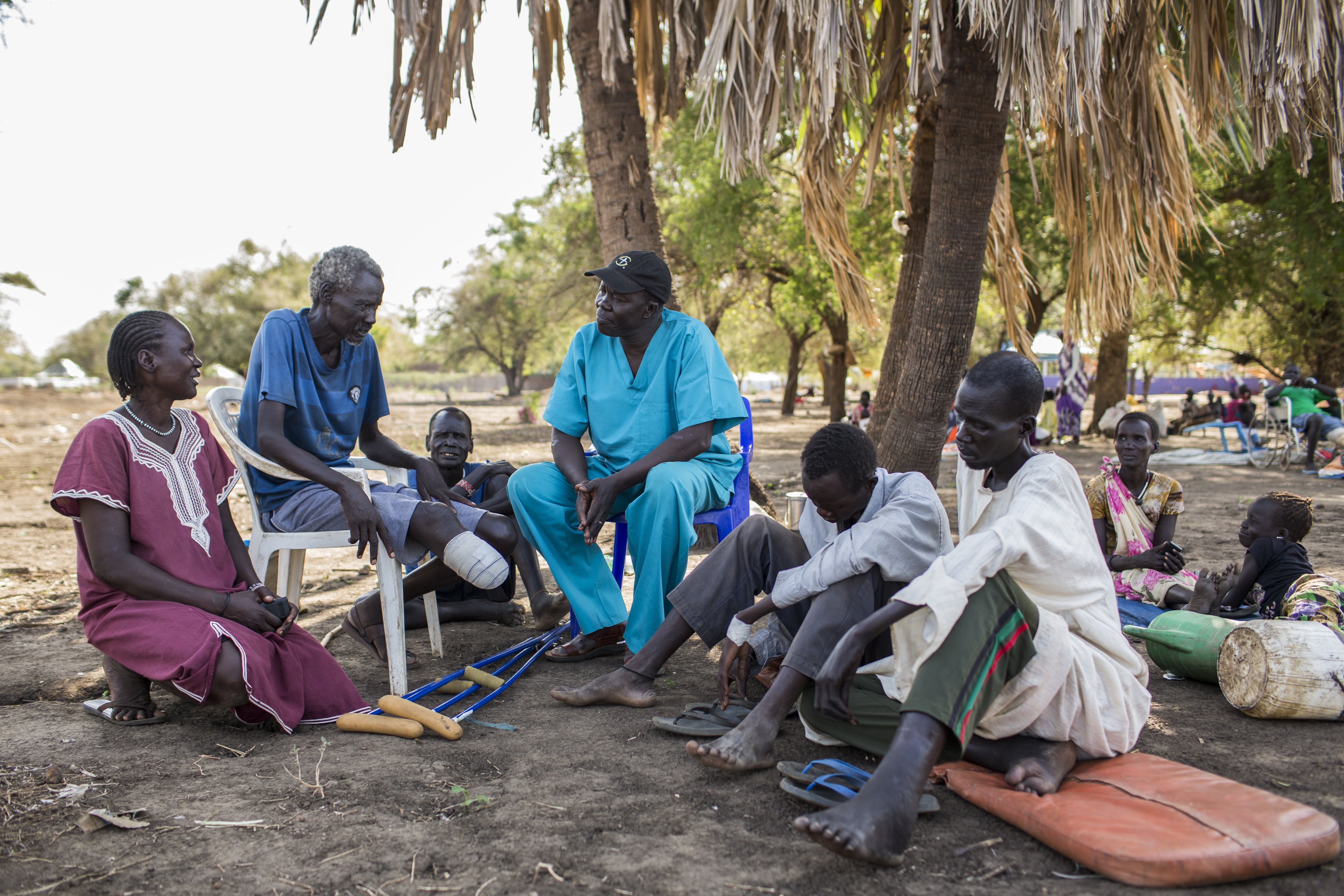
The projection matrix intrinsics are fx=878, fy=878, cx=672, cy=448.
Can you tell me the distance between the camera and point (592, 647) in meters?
3.74

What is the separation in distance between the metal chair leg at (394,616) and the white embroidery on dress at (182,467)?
58 centimetres

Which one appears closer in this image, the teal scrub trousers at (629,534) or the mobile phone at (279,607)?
the mobile phone at (279,607)

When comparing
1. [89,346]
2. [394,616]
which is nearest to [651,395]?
[394,616]

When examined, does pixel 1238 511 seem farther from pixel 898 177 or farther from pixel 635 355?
pixel 635 355

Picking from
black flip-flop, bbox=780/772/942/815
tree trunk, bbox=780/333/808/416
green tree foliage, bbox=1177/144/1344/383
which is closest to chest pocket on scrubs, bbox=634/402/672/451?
black flip-flop, bbox=780/772/942/815

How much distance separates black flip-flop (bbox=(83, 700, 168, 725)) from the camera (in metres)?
2.89

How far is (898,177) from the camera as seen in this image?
18.1 feet

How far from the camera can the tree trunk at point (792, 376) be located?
1065 inches

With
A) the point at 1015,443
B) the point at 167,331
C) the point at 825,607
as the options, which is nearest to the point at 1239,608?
the point at 1015,443

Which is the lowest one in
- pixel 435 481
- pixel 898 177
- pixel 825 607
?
pixel 825 607

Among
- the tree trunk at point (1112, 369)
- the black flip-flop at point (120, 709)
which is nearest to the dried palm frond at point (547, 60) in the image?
the black flip-flop at point (120, 709)

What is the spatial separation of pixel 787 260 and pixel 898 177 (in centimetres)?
1303

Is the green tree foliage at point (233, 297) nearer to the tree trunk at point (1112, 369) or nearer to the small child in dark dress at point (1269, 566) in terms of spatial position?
the tree trunk at point (1112, 369)

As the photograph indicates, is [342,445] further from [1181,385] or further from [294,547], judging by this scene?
[1181,385]
